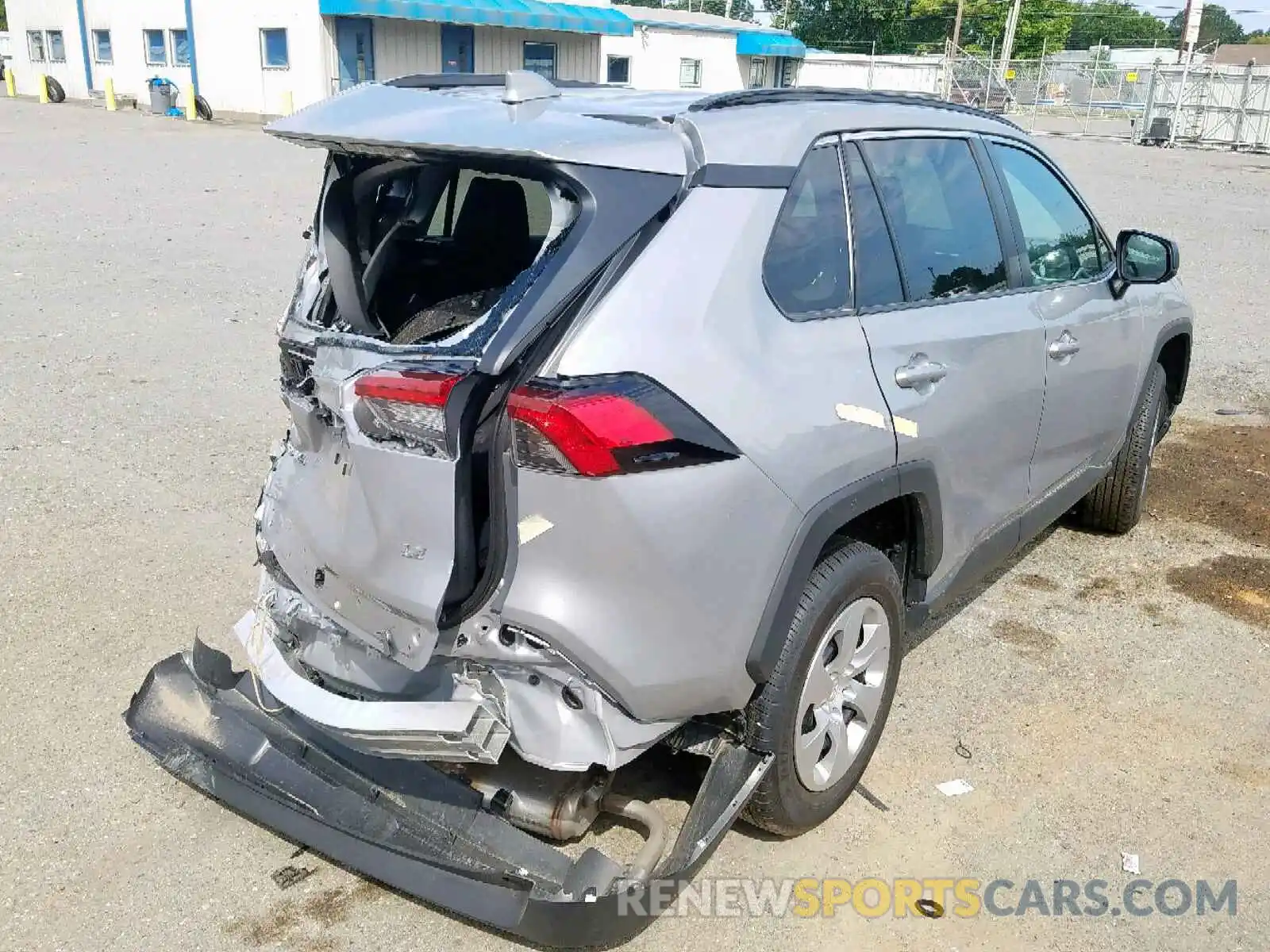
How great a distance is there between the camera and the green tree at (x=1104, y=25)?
2943 inches

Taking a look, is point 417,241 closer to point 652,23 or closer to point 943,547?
point 943,547

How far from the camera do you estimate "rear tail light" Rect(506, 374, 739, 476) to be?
2326mm

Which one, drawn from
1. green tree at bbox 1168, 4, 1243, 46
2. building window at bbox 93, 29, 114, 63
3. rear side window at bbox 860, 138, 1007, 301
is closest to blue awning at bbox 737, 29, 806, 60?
building window at bbox 93, 29, 114, 63

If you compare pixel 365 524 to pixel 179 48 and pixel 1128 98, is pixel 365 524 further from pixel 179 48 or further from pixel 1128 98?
pixel 1128 98

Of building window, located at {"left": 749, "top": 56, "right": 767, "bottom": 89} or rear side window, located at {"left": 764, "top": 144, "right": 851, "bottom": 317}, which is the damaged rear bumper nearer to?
rear side window, located at {"left": 764, "top": 144, "right": 851, "bottom": 317}

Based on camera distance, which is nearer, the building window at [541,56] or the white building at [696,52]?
the building window at [541,56]

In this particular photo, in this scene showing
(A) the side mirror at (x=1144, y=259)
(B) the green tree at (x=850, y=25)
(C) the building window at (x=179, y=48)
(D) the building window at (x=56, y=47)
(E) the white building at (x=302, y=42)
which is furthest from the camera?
(B) the green tree at (x=850, y=25)

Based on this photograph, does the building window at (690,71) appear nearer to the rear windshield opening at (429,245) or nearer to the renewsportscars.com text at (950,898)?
the rear windshield opening at (429,245)

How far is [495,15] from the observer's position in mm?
29359

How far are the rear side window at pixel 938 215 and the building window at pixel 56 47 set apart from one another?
41067 mm

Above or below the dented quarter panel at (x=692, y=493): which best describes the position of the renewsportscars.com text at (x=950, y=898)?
below

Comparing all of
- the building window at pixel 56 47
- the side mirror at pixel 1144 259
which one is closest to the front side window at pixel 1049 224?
the side mirror at pixel 1144 259

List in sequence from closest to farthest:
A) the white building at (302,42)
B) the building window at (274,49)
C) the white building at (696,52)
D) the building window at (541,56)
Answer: the white building at (302,42) → the building window at (274,49) → the building window at (541,56) → the white building at (696,52)

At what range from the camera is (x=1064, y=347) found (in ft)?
12.8
